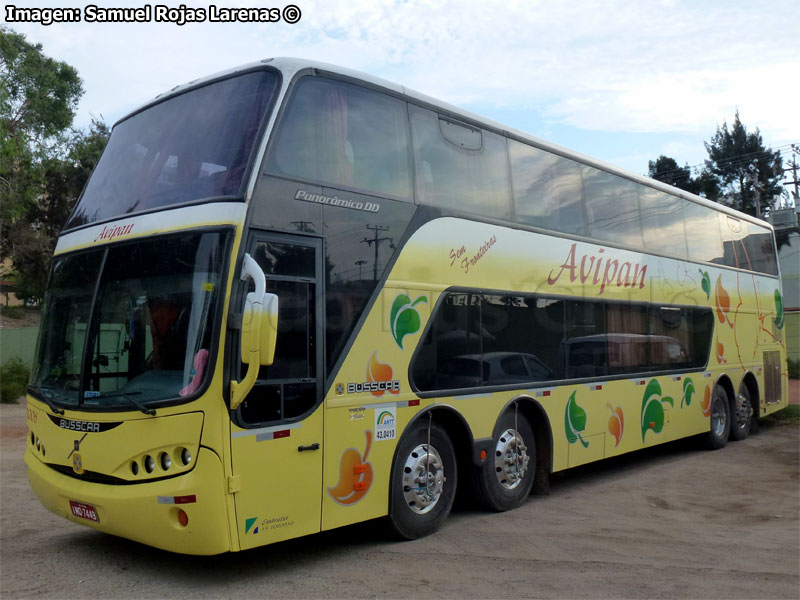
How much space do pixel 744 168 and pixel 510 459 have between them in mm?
52744

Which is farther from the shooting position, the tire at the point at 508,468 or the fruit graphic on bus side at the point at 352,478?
the tire at the point at 508,468

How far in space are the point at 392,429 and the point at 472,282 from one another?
192 centimetres

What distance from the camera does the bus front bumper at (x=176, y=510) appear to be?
5.20m

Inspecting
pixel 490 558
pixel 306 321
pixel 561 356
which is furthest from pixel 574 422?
pixel 306 321

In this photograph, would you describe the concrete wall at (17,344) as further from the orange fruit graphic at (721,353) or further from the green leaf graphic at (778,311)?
the green leaf graphic at (778,311)

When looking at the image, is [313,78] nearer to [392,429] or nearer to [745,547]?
[392,429]

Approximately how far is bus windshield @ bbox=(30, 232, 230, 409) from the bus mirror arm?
0.91 feet

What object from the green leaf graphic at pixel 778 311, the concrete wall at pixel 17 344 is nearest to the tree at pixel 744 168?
the green leaf graphic at pixel 778 311

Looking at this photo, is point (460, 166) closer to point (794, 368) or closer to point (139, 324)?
point (139, 324)

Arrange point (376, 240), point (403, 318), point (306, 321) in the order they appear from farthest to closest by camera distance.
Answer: point (403, 318)
point (376, 240)
point (306, 321)

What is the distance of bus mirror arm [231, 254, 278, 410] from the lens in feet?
17.1

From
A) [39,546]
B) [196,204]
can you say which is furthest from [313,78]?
[39,546]

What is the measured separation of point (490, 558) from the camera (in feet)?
21.1

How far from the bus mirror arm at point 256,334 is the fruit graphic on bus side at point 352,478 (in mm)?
1297
